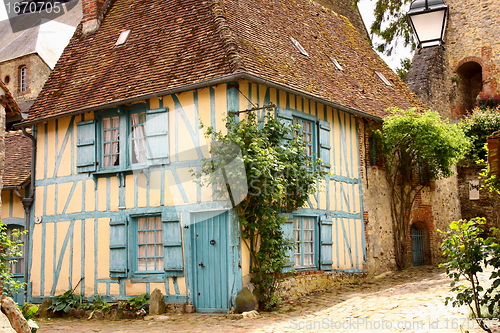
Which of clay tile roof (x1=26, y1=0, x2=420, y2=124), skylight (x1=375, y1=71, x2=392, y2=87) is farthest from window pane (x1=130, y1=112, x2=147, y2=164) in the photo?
skylight (x1=375, y1=71, x2=392, y2=87)

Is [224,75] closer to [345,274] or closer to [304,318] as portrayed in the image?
[304,318]

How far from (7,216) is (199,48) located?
5.47 meters

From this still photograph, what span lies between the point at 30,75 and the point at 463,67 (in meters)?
15.2

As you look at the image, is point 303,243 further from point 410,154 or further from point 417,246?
point 417,246

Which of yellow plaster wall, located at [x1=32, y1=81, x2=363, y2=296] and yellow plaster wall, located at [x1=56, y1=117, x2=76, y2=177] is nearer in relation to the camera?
yellow plaster wall, located at [x1=32, y1=81, x2=363, y2=296]

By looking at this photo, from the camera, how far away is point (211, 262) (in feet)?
30.7

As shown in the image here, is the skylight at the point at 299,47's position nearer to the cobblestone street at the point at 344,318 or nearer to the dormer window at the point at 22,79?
the cobblestone street at the point at 344,318

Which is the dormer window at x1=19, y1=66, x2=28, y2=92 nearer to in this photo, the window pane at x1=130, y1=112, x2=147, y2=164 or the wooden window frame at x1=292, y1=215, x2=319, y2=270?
the window pane at x1=130, y1=112, x2=147, y2=164

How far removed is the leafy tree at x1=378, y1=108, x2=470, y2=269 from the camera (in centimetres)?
1245

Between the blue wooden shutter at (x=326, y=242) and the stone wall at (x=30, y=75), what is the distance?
45.6 feet

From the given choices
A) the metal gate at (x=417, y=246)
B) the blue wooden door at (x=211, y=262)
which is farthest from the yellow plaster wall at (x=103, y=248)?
the metal gate at (x=417, y=246)

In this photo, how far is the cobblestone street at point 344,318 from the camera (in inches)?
282

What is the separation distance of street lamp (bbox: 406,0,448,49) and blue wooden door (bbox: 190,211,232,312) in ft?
16.4

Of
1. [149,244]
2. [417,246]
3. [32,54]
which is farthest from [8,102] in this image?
[32,54]
